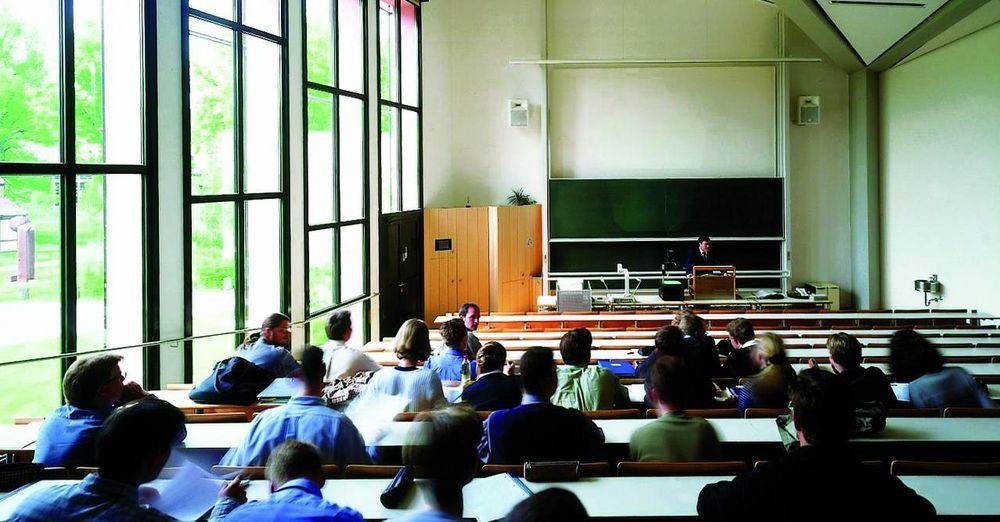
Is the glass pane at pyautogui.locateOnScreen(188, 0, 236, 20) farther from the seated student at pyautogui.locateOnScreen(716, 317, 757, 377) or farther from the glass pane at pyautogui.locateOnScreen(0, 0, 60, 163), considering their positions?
the seated student at pyautogui.locateOnScreen(716, 317, 757, 377)

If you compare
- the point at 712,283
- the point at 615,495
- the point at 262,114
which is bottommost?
the point at 615,495

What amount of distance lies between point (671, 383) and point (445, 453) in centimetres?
156

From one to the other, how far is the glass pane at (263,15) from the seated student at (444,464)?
262 inches

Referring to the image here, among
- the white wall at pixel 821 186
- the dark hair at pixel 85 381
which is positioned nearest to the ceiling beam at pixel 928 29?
the white wall at pixel 821 186

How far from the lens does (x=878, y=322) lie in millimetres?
8953

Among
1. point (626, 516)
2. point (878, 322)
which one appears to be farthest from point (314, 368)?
point (878, 322)

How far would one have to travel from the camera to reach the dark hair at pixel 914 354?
4625 mm

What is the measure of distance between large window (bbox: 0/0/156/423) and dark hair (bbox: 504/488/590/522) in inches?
194

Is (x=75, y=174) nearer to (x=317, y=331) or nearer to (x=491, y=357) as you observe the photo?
(x=491, y=357)

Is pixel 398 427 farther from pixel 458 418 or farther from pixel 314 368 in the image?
pixel 458 418

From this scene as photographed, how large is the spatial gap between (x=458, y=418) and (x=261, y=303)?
6.47 metres

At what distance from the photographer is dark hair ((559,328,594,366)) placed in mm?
4730

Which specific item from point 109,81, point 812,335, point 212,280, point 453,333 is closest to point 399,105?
point 212,280

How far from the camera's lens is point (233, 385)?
16.1ft
